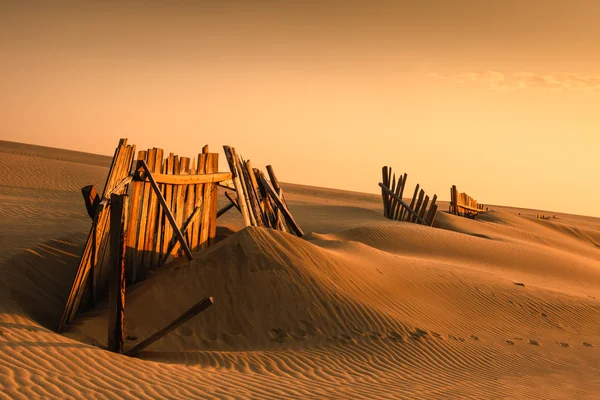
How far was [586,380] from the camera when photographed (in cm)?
862

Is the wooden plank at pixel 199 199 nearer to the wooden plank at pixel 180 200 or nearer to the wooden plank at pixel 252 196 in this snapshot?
the wooden plank at pixel 180 200

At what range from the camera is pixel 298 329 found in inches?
360

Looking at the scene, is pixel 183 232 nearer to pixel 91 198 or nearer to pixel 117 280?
pixel 91 198

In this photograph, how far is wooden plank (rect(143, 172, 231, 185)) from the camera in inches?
402

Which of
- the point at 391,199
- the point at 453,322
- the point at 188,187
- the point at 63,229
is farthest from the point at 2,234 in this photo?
the point at 391,199

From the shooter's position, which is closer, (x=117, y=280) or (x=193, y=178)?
(x=117, y=280)

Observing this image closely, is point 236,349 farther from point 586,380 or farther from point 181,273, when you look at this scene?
point 586,380

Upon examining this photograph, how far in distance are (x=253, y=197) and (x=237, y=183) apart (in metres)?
0.74

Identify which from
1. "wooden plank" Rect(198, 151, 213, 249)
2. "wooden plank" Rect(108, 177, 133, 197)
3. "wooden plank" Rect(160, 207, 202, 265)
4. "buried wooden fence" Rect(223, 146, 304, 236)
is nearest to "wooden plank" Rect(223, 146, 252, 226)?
"buried wooden fence" Rect(223, 146, 304, 236)

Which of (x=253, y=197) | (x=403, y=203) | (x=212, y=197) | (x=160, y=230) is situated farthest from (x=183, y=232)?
(x=403, y=203)

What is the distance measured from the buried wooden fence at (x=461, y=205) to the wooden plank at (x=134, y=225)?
54.1 feet

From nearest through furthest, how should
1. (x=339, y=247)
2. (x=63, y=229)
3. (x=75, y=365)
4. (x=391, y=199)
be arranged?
1. (x=75, y=365)
2. (x=339, y=247)
3. (x=63, y=229)
4. (x=391, y=199)

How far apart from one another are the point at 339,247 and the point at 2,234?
6506mm

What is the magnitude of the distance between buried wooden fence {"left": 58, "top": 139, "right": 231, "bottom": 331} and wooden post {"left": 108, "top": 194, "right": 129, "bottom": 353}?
2.95 feet
